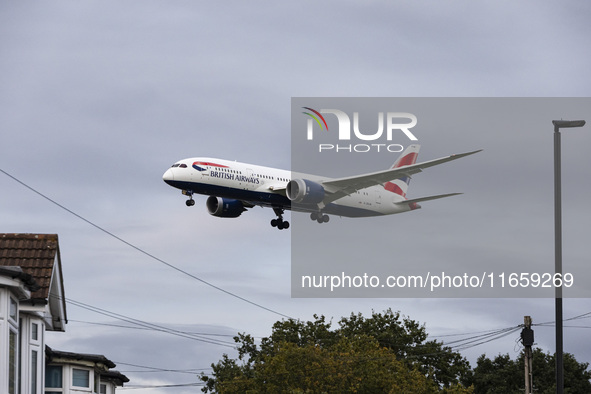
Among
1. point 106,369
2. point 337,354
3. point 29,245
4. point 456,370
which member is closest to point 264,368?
point 337,354

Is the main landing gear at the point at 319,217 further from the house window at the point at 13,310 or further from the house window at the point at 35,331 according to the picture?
the house window at the point at 13,310

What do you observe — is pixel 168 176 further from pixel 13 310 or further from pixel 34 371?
pixel 13 310

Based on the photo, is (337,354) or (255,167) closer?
(337,354)

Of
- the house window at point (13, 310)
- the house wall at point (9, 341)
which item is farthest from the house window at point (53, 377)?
the house window at point (13, 310)

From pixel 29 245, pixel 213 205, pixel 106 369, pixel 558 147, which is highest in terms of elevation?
pixel 213 205

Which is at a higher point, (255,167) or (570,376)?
(255,167)

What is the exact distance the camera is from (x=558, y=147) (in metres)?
29.4

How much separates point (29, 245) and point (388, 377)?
3376 cm

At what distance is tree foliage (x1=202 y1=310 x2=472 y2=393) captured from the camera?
5591cm

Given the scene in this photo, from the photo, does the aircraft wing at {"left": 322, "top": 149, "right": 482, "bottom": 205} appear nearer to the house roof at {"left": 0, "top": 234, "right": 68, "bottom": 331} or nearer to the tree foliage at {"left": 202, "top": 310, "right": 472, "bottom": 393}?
the tree foliage at {"left": 202, "top": 310, "right": 472, "bottom": 393}

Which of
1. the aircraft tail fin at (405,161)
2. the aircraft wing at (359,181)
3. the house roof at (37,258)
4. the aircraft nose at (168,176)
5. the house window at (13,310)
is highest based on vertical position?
the aircraft tail fin at (405,161)

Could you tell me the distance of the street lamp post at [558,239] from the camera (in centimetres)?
2750

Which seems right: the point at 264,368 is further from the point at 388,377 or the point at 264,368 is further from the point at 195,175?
the point at 195,175

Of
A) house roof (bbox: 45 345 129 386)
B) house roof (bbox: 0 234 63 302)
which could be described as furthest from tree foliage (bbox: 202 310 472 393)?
house roof (bbox: 0 234 63 302)
